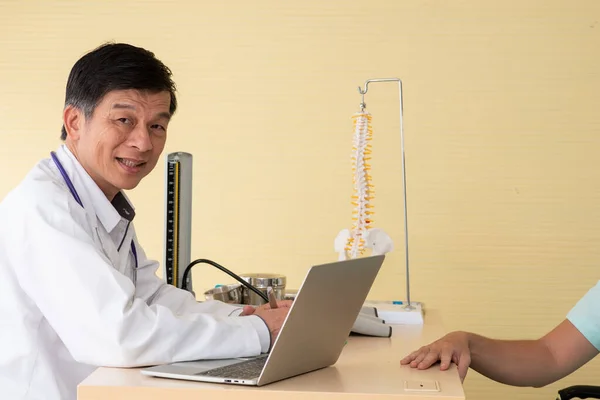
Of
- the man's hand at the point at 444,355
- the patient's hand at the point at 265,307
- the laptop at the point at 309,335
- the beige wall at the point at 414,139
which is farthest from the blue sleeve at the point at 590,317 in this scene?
the beige wall at the point at 414,139

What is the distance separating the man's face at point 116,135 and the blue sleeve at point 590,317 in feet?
3.22

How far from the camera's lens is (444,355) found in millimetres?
1504

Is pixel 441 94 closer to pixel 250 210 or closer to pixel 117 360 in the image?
pixel 250 210

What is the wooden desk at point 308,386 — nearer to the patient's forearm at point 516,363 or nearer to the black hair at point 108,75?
the patient's forearm at point 516,363

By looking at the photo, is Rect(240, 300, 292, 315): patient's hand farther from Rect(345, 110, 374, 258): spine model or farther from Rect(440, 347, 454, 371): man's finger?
Rect(345, 110, 374, 258): spine model

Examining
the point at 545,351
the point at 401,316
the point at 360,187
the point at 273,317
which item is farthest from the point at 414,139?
the point at 273,317

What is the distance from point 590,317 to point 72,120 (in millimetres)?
1177

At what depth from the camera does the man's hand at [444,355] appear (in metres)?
1.49

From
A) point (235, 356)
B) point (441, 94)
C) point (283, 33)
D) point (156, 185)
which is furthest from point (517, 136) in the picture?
point (235, 356)

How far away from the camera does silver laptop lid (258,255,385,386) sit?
4.28 ft

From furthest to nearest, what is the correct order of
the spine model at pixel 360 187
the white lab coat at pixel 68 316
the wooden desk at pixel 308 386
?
the spine model at pixel 360 187
the white lab coat at pixel 68 316
the wooden desk at pixel 308 386

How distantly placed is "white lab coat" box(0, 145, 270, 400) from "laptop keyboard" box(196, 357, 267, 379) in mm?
60

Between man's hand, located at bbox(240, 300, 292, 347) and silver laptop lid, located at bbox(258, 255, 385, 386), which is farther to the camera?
man's hand, located at bbox(240, 300, 292, 347)

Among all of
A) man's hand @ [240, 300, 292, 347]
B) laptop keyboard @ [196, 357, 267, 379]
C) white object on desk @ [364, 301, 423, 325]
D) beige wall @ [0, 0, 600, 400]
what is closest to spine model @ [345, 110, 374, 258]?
white object on desk @ [364, 301, 423, 325]
